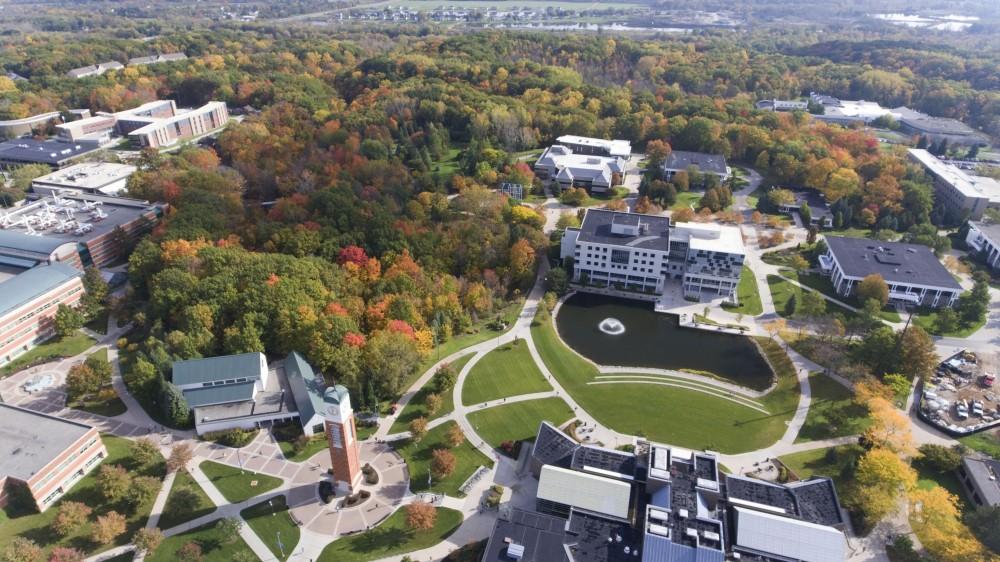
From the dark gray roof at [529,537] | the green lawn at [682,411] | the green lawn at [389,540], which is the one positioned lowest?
the green lawn at [389,540]

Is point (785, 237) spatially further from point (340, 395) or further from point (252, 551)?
point (252, 551)

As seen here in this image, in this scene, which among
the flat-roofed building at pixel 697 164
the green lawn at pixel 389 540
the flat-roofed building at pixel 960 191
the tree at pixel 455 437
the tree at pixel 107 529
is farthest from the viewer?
the flat-roofed building at pixel 697 164

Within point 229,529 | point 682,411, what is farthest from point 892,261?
point 229,529

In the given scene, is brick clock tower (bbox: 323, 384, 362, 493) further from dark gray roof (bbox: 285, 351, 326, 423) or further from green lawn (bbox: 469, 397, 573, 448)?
green lawn (bbox: 469, 397, 573, 448)

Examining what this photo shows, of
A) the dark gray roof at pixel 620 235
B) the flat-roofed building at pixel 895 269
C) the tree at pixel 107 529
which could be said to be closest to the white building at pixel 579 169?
the dark gray roof at pixel 620 235

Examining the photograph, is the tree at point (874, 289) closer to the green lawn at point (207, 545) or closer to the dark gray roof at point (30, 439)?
the green lawn at point (207, 545)
